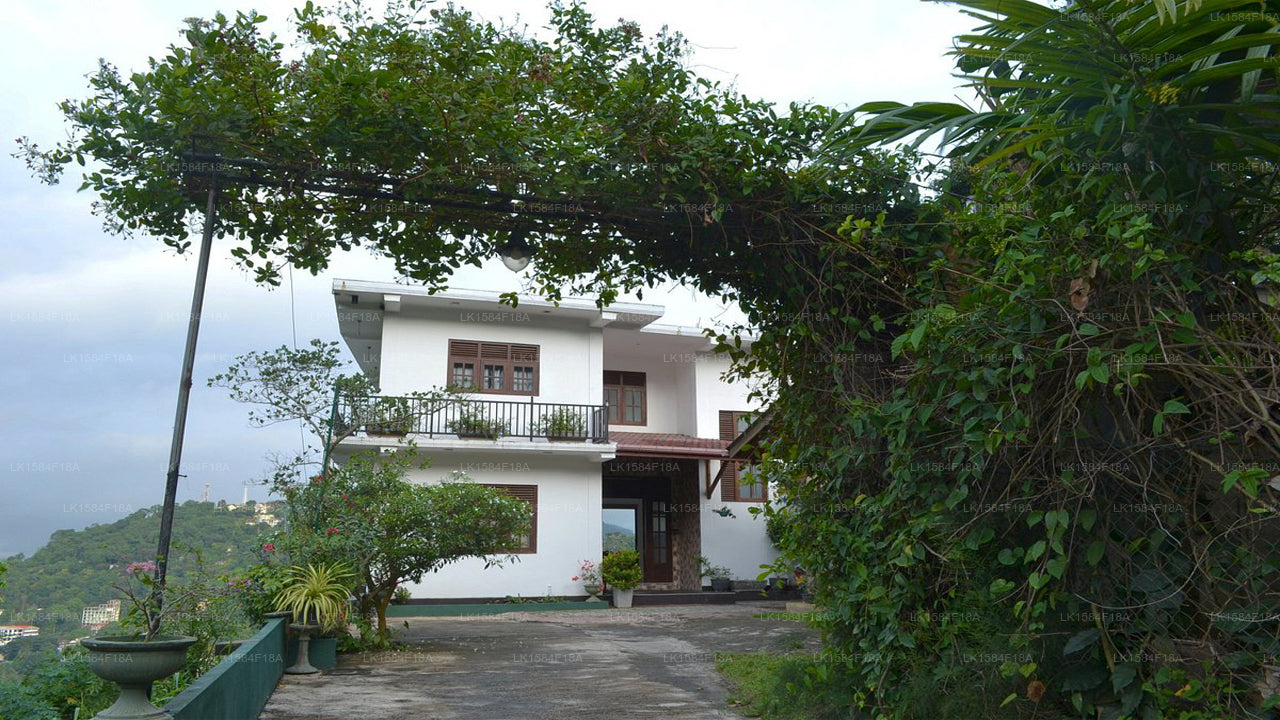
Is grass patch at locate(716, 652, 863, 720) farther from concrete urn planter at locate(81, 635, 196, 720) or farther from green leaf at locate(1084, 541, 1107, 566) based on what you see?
concrete urn planter at locate(81, 635, 196, 720)

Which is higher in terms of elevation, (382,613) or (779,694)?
(382,613)

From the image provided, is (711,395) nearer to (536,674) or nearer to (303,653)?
(536,674)

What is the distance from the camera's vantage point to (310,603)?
7648mm

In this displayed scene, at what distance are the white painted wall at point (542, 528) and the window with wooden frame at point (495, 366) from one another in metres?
1.40

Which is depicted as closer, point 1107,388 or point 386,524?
point 1107,388

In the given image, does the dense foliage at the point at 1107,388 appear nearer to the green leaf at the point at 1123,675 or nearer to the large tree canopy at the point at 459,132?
the green leaf at the point at 1123,675

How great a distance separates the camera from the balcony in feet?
51.5

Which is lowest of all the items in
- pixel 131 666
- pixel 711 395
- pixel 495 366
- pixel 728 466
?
pixel 131 666

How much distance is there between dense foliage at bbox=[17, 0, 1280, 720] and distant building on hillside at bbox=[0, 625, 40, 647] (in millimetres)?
2676

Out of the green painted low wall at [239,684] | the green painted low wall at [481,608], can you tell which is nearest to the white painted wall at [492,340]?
the green painted low wall at [481,608]

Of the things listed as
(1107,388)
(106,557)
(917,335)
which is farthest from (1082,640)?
(106,557)

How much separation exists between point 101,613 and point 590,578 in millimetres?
11277

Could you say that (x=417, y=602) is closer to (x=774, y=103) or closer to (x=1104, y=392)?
(x=774, y=103)

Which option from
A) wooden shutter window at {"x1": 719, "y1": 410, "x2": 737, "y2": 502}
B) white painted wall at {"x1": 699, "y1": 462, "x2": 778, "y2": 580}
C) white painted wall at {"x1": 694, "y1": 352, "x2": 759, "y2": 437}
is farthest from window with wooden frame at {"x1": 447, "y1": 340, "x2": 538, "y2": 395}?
wooden shutter window at {"x1": 719, "y1": 410, "x2": 737, "y2": 502}
